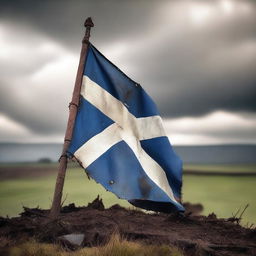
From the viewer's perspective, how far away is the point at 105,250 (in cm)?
457

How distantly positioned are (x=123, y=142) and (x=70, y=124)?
1077 millimetres

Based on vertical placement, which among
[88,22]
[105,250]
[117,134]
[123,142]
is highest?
[88,22]

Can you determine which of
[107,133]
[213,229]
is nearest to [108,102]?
[107,133]

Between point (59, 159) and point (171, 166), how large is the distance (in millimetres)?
2473

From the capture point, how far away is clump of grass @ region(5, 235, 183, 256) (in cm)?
452

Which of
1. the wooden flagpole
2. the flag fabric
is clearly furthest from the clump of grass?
the flag fabric

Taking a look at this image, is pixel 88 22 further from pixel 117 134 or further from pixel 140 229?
pixel 140 229

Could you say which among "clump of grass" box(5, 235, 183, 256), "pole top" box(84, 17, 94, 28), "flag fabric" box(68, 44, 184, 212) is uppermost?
"pole top" box(84, 17, 94, 28)

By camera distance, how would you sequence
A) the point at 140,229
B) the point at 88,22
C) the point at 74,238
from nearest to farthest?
1. the point at 74,238
2. the point at 140,229
3. the point at 88,22

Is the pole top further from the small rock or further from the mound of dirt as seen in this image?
the small rock

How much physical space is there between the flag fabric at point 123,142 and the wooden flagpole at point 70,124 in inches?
3.5

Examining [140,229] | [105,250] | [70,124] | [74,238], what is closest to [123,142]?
[70,124]

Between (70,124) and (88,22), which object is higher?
(88,22)

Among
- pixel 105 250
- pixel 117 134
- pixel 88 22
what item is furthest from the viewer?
pixel 88 22
